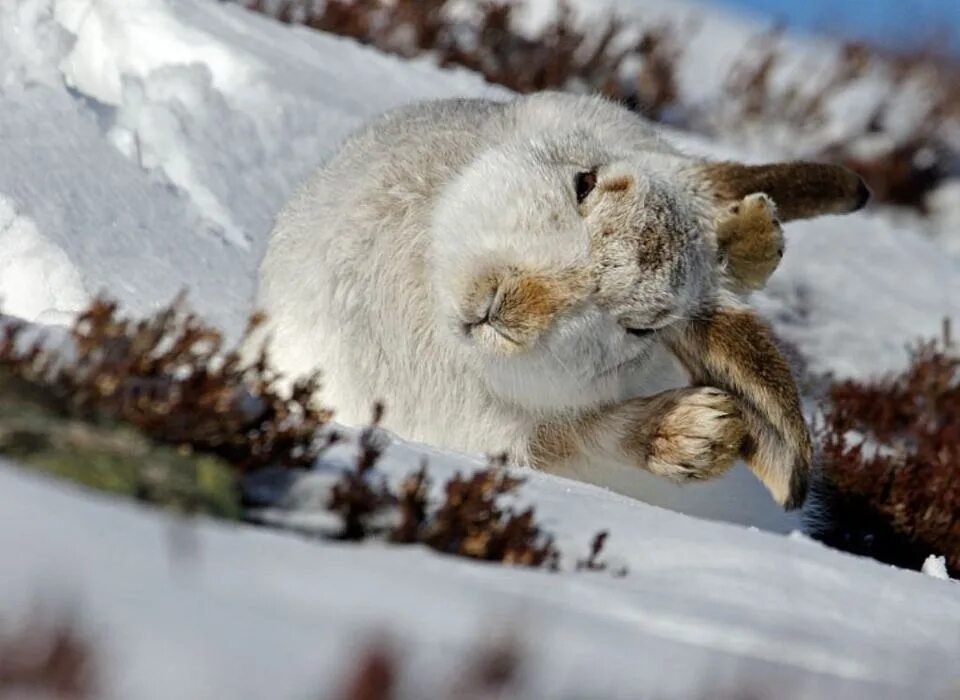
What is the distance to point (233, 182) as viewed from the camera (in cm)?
787

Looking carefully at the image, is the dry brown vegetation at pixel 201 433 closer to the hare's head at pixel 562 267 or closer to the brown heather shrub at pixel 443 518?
the brown heather shrub at pixel 443 518

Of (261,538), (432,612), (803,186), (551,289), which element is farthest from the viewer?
(803,186)

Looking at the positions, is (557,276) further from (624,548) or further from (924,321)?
(924,321)

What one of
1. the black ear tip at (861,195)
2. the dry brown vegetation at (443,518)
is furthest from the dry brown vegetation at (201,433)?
the black ear tip at (861,195)

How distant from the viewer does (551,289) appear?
178 inches

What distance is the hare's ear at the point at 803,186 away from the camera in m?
5.72

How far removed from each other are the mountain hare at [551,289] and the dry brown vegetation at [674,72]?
5428 millimetres

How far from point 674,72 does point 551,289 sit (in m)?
8.81

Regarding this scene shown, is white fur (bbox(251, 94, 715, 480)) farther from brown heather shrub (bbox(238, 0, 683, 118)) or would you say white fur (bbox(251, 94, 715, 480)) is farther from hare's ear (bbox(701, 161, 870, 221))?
brown heather shrub (bbox(238, 0, 683, 118))

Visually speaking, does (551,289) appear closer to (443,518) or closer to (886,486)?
(443,518)

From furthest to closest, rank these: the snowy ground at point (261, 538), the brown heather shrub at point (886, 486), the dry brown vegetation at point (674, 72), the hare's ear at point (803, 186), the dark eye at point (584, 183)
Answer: the dry brown vegetation at point (674, 72)
the brown heather shrub at point (886, 486)
the hare's ear at point (803, 186)
the dark eye at point (584, 183)
the snowy ground at point (261, 538)

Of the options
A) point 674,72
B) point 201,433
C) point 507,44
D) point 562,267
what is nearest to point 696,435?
point 562,267

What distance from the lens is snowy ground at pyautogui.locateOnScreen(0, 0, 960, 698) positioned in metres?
2.53

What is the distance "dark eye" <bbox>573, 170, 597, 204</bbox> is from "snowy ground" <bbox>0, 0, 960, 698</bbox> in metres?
0.85
